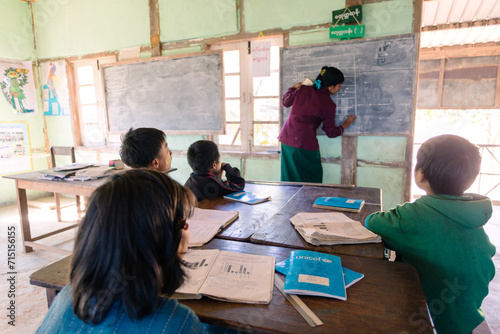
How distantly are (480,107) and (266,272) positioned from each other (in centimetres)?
608

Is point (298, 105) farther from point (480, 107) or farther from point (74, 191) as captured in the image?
point (480, 107)

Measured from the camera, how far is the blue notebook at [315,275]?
31.8 inches

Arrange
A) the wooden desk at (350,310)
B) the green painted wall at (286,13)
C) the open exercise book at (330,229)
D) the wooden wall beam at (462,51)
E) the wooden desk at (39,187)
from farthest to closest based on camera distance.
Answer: the wooden wall beam at (462,51)
the green painted wall at (286,13)
the wooden desk at (39,187)
the open exercise book at (330,229)
the wooden desk at (350,310)

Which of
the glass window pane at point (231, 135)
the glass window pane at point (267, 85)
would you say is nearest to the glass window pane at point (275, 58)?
the glass window pane at point (267, 85)

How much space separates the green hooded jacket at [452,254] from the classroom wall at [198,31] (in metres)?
2.14

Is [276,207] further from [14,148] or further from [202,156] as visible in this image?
[14,148]

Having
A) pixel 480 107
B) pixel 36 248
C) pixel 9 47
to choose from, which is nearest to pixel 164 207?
pixel 36 248

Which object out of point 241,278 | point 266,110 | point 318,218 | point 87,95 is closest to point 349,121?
point 266,110

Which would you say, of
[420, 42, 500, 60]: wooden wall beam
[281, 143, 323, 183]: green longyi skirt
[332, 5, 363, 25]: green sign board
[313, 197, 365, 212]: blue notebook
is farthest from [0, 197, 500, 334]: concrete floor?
[420, 42, 500, 60]: wooden wall beam

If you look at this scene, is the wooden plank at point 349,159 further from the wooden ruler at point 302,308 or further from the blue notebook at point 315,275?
the wooden ruler at point 302,308

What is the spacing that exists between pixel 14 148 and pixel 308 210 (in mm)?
4936

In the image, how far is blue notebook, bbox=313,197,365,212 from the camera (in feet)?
5.25

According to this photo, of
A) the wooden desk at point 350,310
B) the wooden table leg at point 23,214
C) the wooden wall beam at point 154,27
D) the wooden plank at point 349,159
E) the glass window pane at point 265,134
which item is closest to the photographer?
the wooden desk at point 350,310

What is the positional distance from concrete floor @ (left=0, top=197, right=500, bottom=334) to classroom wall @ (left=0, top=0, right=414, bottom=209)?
3.25ft
